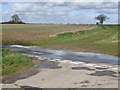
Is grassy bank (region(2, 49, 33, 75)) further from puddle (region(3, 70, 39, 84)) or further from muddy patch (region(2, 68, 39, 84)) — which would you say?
puddle (region(3, 70, 39, 84))

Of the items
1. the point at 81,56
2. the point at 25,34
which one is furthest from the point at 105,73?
the point at 25,34

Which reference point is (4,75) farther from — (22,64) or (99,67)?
(99,67)

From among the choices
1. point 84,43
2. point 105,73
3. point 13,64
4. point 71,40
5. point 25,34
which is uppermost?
point 25,34

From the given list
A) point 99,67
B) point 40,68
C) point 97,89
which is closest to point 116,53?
point 99,67

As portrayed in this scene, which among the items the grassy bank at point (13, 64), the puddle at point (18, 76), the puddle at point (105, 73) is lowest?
the puddle at point (105, 73)

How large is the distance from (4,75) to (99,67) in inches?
276

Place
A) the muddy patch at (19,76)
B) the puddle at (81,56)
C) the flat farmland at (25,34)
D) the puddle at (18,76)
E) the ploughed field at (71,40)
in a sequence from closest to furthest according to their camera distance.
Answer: the puddle at (18,76) → the muddy patch at (19,76) → the puddle at (81,56) → the ploughed field at (71,40) → the flat farmland at (25,34)

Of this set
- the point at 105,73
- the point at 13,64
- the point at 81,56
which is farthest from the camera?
the point at 81,56

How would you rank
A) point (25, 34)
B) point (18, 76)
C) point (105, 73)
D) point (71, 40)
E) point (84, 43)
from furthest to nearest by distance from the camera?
point (25, 34), point (71, 40), point (84, 43), point (105, 73), point (18, 76)

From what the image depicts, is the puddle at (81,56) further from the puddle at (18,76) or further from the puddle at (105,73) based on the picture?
the puddle at (18,76)

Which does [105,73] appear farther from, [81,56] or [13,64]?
[81,56]

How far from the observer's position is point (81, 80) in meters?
14.5

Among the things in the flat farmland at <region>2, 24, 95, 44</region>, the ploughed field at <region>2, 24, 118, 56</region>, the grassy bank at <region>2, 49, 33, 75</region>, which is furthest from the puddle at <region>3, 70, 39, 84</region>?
the flat farmland at <region>2, 24, 95, 44</region>

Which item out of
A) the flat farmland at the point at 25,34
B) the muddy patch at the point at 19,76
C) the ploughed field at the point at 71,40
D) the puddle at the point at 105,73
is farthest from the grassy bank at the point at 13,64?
the flat farmland at the point at 25,34
